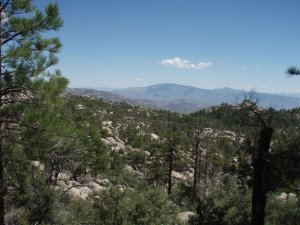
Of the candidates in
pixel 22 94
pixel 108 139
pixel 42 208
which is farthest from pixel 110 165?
pixel 22 94

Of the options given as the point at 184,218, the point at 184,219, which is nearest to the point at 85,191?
the point at 184,218

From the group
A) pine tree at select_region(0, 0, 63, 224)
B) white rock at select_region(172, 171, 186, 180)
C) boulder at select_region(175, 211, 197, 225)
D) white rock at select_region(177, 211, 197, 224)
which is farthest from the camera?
white rock at select_region(172, 171, 186, 180)

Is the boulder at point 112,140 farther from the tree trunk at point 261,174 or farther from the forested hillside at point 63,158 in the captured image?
the tree trunk at point 261,174

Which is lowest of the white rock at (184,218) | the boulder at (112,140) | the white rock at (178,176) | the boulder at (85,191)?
the white rock at (178,176)

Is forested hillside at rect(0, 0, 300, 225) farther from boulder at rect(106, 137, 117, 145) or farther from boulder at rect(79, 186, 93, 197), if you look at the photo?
boulder at rect(106, 137, 117, 145)

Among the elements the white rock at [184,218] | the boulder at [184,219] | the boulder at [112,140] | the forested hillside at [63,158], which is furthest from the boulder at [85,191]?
the boulder at [112,140]

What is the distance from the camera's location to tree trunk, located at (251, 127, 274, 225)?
31.8 feet

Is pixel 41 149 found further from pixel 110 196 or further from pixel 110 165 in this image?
pixel 110 165

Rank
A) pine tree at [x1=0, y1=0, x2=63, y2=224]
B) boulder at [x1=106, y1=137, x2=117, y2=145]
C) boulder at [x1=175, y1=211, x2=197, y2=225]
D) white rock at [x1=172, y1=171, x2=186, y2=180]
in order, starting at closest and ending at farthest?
1. pine tree at [x1=0, y1=0, x2=63, y2=224]
2. boulder at [x1=175, y1=211, x2=197, y2=225]
3. white rock at [x1=172, y1=171, x2=186, y2=180]
4. boulder at [x1=106, y1=137, x2=117, y2=145]

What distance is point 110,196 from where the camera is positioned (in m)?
16.2

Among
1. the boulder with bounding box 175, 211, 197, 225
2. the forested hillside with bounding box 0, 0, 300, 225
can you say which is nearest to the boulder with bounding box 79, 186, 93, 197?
the boulder with bounding box 175, 211, 197, 225

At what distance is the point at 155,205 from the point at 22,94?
8.99m

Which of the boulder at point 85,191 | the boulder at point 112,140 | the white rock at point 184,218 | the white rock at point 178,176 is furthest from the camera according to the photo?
the boulder at point 112,140

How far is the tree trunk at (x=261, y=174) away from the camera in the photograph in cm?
970
